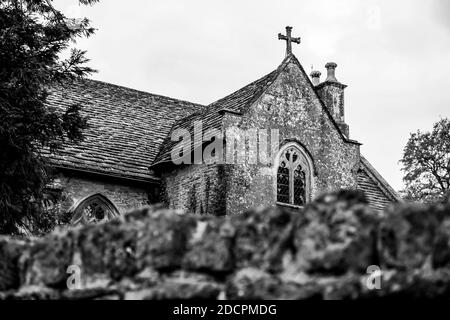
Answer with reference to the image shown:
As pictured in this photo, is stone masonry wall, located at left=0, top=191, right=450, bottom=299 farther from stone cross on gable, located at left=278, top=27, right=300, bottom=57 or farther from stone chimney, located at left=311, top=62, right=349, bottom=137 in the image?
stone chimney, located at left=311, top=62, right=349, bottom=137

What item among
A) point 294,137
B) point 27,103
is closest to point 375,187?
point 294,137

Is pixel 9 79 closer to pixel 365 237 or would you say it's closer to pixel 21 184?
pixel 21 184

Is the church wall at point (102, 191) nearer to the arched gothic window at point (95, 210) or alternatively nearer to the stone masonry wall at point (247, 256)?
the arched gothic window at point (95, 210)

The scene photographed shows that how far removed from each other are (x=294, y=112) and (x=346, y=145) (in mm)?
1852

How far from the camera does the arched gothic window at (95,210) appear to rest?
57.1 feet

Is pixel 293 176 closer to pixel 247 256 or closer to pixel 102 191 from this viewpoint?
pixel 102 191

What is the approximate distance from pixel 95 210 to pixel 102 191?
1.67 feet

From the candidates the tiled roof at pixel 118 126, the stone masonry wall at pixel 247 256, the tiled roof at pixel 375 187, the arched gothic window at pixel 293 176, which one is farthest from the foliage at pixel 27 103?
the tiled roof at pixel 375 187

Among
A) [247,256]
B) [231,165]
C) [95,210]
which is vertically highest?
[231,165]

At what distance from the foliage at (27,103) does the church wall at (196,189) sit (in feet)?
12.4

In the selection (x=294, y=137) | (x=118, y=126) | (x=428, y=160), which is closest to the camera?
(x=294, y=137)

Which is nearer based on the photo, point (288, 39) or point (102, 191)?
point (102, 191)

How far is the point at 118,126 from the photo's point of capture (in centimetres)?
2020
